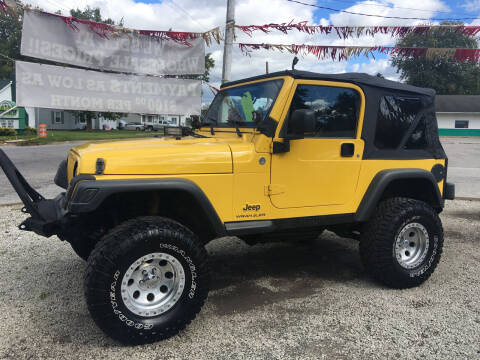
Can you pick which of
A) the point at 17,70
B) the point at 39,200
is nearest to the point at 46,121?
the point at 17,70

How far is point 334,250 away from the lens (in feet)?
16.3

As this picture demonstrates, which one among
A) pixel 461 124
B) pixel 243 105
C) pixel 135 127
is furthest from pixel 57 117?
pixel 461 124

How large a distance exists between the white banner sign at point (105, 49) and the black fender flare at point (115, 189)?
15.7ft

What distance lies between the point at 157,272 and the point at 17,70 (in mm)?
5055

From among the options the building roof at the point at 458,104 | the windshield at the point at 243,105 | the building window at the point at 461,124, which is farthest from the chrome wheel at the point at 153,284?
the building window at the point at 461,124

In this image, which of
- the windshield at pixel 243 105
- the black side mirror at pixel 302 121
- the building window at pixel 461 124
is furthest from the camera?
the building window at pixel 461 124

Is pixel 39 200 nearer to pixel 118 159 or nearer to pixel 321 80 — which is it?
pixel 118 159

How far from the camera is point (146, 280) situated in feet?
9.00

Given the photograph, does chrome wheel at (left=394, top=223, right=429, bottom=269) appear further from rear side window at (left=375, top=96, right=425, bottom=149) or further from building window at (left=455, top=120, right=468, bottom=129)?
building window at (left=455, top=120, right=468, bottom=129)

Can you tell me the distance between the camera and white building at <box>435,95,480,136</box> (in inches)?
1585

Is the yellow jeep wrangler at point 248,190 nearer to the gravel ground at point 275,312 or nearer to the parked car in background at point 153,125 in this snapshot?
the gravel ground at point 275,312

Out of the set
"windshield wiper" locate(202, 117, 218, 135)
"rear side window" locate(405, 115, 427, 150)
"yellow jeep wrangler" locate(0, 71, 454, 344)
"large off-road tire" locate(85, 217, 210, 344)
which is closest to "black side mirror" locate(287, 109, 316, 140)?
"yellow jeep wrangler" locate(0, 71, 454, 344)

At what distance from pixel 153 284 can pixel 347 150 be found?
6.73 feet

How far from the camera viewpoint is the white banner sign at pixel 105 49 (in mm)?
6172
